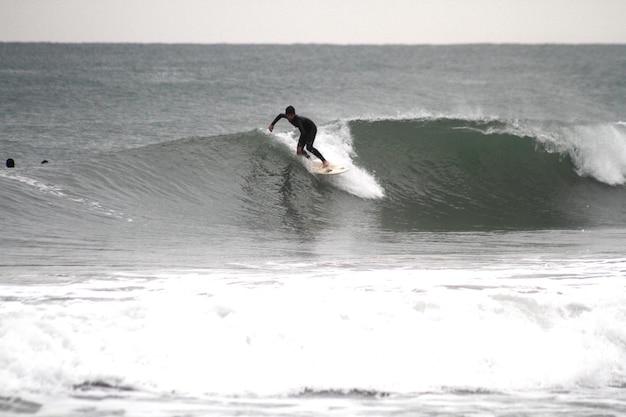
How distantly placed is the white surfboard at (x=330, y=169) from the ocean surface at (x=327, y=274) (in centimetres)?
23

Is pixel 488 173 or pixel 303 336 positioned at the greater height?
pixel 488 173

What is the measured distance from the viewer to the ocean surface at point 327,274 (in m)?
5.35

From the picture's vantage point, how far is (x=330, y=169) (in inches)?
561

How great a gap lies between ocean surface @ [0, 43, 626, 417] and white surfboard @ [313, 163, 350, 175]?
233 mm

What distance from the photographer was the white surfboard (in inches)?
555

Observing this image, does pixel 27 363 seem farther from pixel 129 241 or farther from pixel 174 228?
pixel 174 228

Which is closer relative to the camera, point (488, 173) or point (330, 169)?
point (330, 169)

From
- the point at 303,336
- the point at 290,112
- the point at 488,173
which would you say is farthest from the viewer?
the point at 488,173

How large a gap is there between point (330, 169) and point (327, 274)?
652 cm

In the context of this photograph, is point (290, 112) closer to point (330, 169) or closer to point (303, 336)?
point (330, 169)

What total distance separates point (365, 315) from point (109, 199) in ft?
22.1

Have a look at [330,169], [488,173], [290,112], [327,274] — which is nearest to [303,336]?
[327,274]

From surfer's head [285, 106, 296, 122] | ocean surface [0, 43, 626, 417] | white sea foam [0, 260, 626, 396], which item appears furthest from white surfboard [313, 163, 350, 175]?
white sea foam [0, 260, 626, 396]

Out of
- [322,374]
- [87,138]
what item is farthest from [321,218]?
[87,138]
